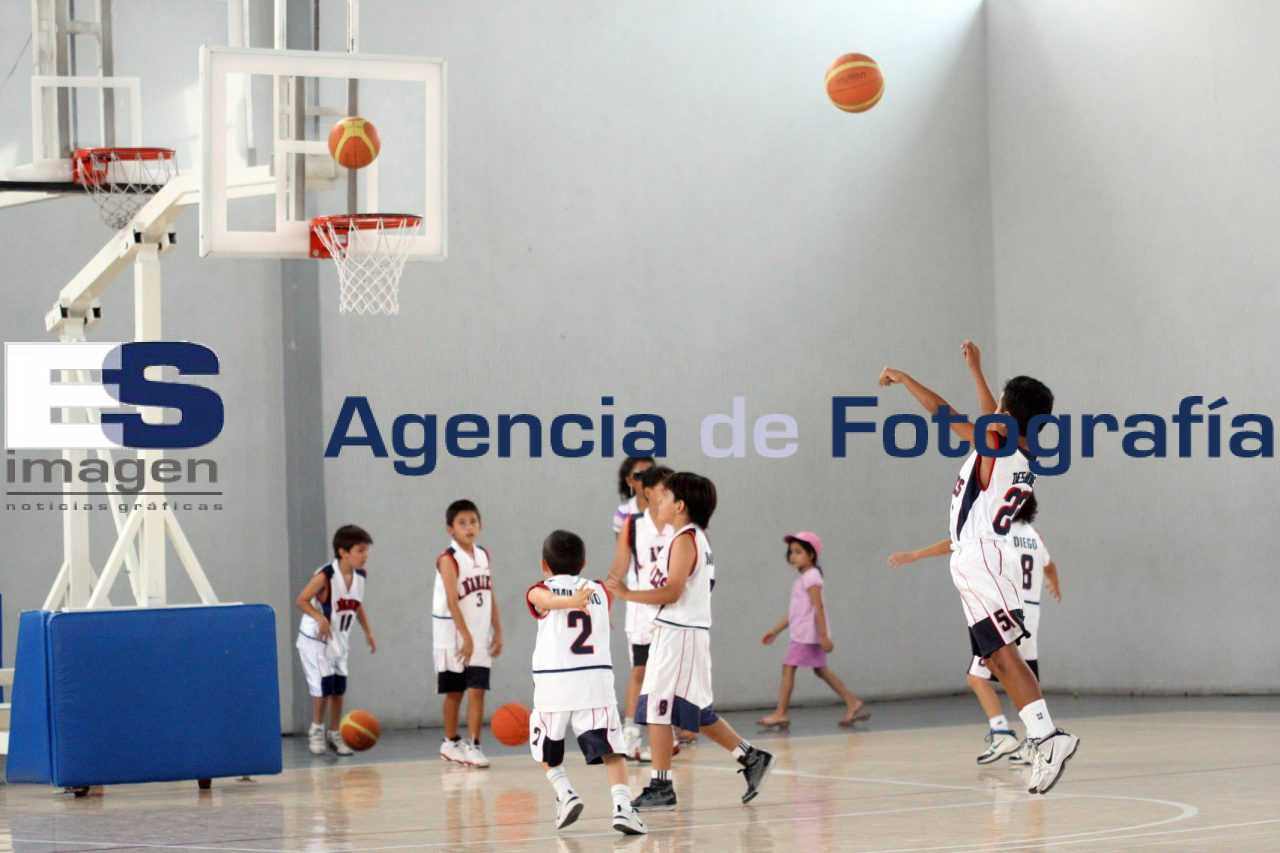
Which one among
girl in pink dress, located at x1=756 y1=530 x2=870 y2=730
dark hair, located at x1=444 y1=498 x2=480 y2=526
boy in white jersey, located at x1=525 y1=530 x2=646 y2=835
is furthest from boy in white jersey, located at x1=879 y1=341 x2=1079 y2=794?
girl in pink dress, located at x1=756 y1=530 x2=870 y2=730

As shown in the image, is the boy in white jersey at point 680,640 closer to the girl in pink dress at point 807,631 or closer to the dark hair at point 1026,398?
the dark hair at point 1026,398

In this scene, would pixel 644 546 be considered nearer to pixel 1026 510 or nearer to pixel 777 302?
pixel 1026 510

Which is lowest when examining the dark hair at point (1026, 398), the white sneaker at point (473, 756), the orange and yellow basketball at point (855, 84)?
the white sneaker at point (473, 756)

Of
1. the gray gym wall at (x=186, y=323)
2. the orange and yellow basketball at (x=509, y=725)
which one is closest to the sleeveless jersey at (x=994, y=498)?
the orange and yellow basketball at (x=509, y=725)

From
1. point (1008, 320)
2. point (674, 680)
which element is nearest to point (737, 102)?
point (1008, 320)

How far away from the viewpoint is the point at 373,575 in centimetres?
1277

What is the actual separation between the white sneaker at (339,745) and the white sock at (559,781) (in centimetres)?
422

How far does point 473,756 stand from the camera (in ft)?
33.4

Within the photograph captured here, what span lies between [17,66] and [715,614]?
6893 millimetres

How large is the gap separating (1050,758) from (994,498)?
1232 mm

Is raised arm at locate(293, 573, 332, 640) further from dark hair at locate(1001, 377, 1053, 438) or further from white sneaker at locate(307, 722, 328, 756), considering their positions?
dark hair at locate(1001, 377, 1053, 438)

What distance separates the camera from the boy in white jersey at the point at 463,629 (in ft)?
34.0

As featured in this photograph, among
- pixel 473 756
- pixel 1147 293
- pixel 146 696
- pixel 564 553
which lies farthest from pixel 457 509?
pixel 1147 293

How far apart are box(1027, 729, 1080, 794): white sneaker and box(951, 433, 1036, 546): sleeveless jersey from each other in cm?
98
